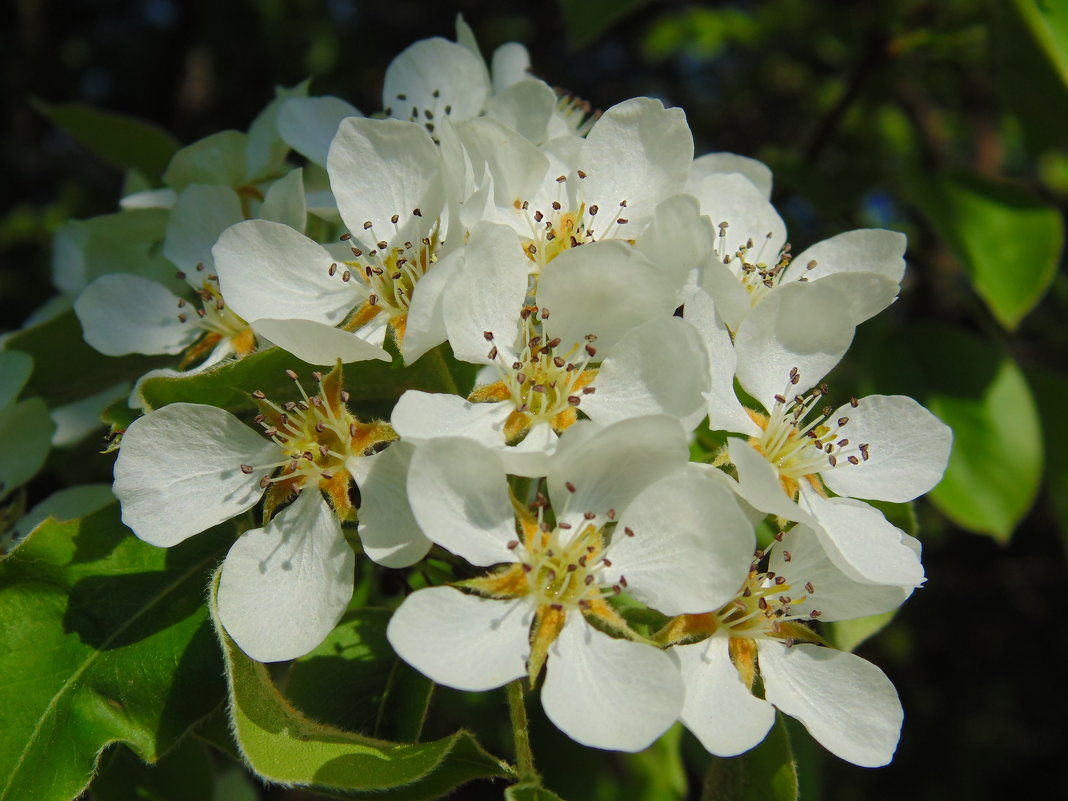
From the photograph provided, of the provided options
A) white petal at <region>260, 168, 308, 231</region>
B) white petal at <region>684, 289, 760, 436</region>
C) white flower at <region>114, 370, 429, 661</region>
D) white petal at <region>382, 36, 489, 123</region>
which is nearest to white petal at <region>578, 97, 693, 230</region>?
white petal at <region>684, 289, 760, 436</region>

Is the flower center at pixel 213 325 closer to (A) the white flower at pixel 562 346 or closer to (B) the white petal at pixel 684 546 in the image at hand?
(A) the white flower at pixel 562 346

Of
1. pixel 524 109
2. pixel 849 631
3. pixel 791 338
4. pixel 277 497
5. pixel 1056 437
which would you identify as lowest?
pixel 1056 437

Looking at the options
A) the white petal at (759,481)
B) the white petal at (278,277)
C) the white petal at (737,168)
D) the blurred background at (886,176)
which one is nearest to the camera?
the white petal at (759,481)

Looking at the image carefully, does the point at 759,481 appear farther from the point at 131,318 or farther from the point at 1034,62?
the point at 1034,62

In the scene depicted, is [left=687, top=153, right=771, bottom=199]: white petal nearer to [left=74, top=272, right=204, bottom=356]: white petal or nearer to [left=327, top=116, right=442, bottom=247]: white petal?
[left=327, top=116, right=442, bottom=247]: white petal

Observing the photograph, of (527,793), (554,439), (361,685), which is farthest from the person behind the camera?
(361,685)

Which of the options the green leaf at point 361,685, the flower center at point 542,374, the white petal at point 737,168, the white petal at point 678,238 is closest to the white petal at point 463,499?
the flower center at point 542,374

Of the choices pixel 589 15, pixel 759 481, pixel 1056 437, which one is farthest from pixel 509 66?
pixel 1056 437
